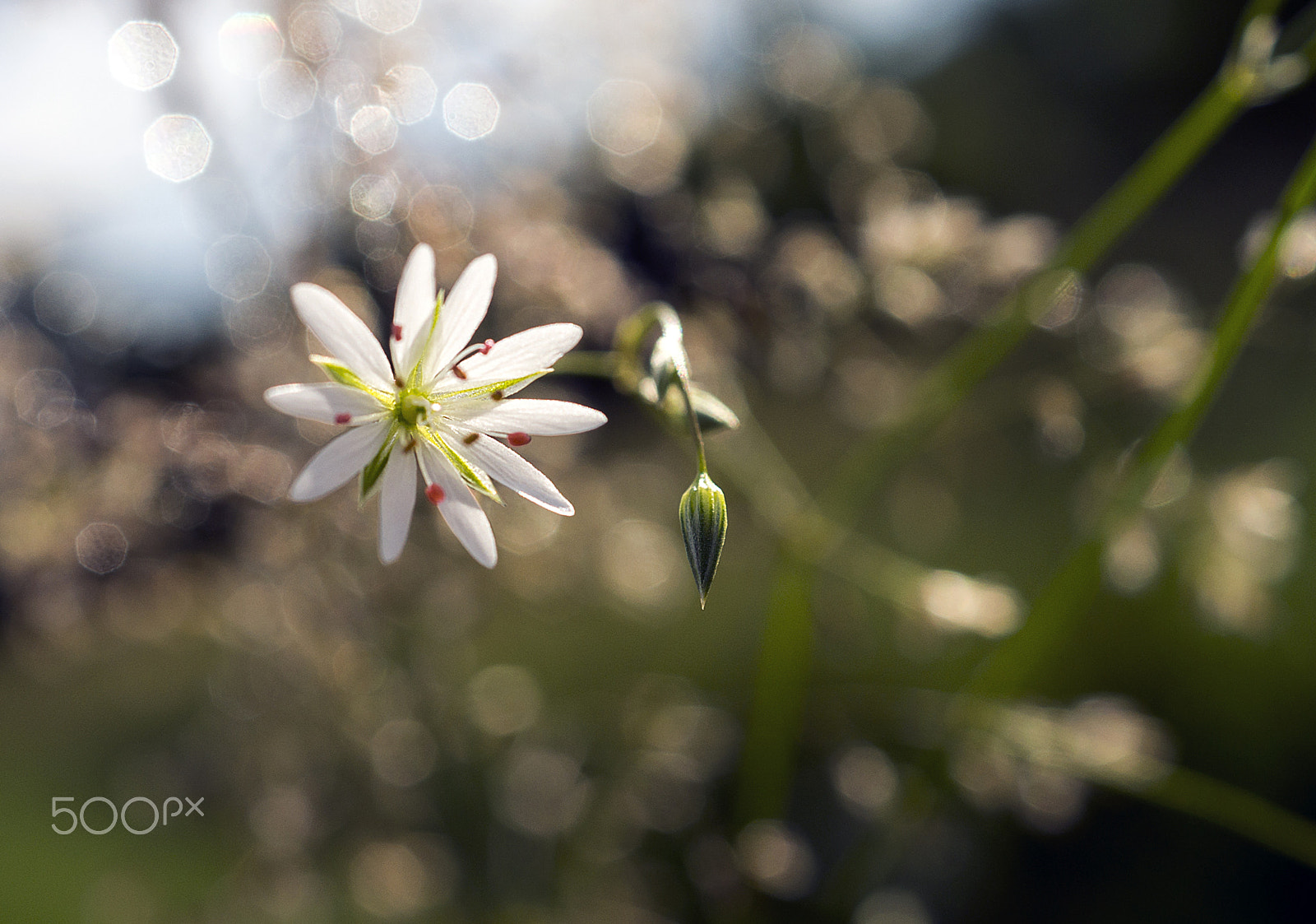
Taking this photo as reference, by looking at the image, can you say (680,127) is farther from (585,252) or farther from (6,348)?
(6,348)

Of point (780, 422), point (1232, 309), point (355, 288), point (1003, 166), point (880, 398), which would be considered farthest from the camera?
point (1003, 166)

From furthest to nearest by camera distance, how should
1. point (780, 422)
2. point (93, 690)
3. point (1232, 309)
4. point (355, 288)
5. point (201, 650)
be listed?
Answer: point (780, 422), point (93, 690), point (201, 650), point (355, 288), point (1232, 309)

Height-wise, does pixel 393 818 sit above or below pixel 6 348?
below

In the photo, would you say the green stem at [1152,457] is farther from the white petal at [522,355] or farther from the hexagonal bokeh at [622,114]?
the hexagonal bokeh at [622,114]

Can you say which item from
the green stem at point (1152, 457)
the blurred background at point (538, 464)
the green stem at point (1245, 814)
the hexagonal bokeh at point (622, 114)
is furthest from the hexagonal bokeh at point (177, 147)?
the green stem at point (1245, 814)

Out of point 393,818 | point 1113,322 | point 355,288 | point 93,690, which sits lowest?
point 93,690

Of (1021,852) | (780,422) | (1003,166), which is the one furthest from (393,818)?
(1003,166)
